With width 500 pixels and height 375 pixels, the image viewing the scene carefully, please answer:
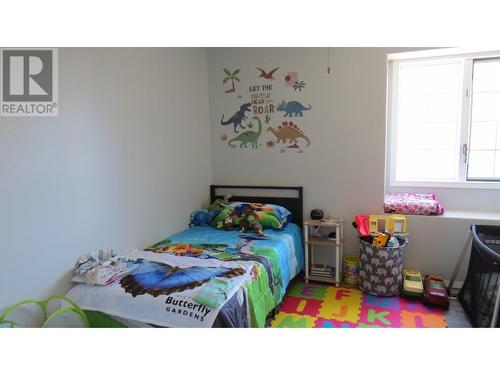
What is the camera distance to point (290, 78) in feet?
11.5

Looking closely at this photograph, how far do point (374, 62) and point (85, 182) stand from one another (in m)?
2.71

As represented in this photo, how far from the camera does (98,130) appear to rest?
7.91ft

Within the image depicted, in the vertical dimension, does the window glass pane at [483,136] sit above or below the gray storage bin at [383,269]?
above

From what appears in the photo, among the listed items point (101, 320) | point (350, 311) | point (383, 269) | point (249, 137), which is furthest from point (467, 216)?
point (101, 320)

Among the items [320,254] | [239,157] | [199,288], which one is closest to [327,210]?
[320,254]

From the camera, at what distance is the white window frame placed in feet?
10.6

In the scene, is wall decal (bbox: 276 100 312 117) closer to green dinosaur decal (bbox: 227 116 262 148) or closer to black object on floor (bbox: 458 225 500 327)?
green dinosaur decal (bbox: 227 116 262 148)

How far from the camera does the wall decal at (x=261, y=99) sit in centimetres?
360

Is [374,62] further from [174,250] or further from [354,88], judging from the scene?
[174,250]

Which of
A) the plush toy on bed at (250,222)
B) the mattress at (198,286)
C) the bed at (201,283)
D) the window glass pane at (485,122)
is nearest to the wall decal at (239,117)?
the plush toy on bed at (250,222)

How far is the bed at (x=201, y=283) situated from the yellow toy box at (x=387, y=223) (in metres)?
0.73

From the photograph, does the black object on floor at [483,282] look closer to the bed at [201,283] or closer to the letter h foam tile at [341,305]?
the letter h foam tile at [341,305]

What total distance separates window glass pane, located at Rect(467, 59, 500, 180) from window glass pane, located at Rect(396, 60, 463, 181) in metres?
0.14

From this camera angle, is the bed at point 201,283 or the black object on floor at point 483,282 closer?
the bed at point 201,283
